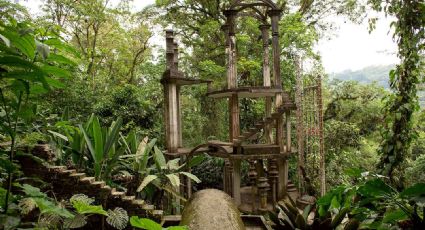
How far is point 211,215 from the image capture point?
245 centimetres

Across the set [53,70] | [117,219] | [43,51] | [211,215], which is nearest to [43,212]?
[53,70]

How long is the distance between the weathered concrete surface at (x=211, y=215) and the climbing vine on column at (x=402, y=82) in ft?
8.17

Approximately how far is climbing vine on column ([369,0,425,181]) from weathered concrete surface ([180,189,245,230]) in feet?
8.17

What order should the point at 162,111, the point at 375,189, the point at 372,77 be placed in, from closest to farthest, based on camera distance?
the point at 375,189
the point at 162,111
the point at 372,77

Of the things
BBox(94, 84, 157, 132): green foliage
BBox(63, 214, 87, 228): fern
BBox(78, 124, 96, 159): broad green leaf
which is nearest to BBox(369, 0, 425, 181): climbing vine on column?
BBox(63, 214, 87, 228): fern

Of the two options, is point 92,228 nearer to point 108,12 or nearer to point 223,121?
point 223,121

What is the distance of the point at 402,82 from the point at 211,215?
2.99 metres

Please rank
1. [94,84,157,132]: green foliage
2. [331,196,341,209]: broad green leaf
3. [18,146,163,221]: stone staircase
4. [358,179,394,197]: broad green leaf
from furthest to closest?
[94,84,157,132]: green foliage
[18,146,163,221]: stone staircase
[331,196,341,209]: broad green leaf
[358,179,394,197]: broad green leaf

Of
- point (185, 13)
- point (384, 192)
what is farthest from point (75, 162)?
point (185, 13)

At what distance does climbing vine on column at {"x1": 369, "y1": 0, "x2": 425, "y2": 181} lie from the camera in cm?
286

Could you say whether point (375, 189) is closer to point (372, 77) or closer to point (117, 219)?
point (117, 219)

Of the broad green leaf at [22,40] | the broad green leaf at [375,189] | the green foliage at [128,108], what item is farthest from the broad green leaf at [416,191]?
the green foliage at [128,108]

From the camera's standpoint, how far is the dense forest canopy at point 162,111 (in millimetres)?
1479

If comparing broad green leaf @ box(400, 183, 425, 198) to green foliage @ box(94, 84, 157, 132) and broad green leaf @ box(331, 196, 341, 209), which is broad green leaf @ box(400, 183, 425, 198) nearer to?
broad green leaf @ box(331, 196, 341, 209)
